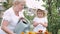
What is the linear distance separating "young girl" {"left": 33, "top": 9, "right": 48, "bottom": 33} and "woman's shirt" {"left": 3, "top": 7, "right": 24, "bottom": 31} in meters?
0.22

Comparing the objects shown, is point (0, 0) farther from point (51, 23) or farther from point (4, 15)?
point (51, 23)

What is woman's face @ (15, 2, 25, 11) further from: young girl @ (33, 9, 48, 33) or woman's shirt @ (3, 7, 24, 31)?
young girl @ (33, 9, 48, 33)

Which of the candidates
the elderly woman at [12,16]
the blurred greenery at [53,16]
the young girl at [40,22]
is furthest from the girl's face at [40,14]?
the elderly woman at [12,16]

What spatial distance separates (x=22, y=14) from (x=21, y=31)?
0.24 m

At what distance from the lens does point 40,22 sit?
3.00 meters

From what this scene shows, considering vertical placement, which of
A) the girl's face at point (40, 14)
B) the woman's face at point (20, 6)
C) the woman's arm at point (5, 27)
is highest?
the woman's face at point (20, 6)

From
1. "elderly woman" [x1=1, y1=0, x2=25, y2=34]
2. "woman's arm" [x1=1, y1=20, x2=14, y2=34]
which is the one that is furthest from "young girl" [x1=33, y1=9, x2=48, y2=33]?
"woman's arm" [x1=1, y1=20, x2=14, y2=34]

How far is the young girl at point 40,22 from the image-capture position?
9.74ft

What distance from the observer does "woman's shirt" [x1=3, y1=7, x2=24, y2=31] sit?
291 cm

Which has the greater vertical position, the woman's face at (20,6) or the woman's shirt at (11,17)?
the woman's face at (20,6)

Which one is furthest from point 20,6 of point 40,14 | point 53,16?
point 53,16

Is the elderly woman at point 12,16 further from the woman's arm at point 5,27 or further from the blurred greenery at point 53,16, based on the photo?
the blurred greenery at point 53,16

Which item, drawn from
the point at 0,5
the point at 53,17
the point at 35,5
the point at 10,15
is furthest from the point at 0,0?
the point at 53,17

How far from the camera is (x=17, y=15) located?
2965 millimetres
